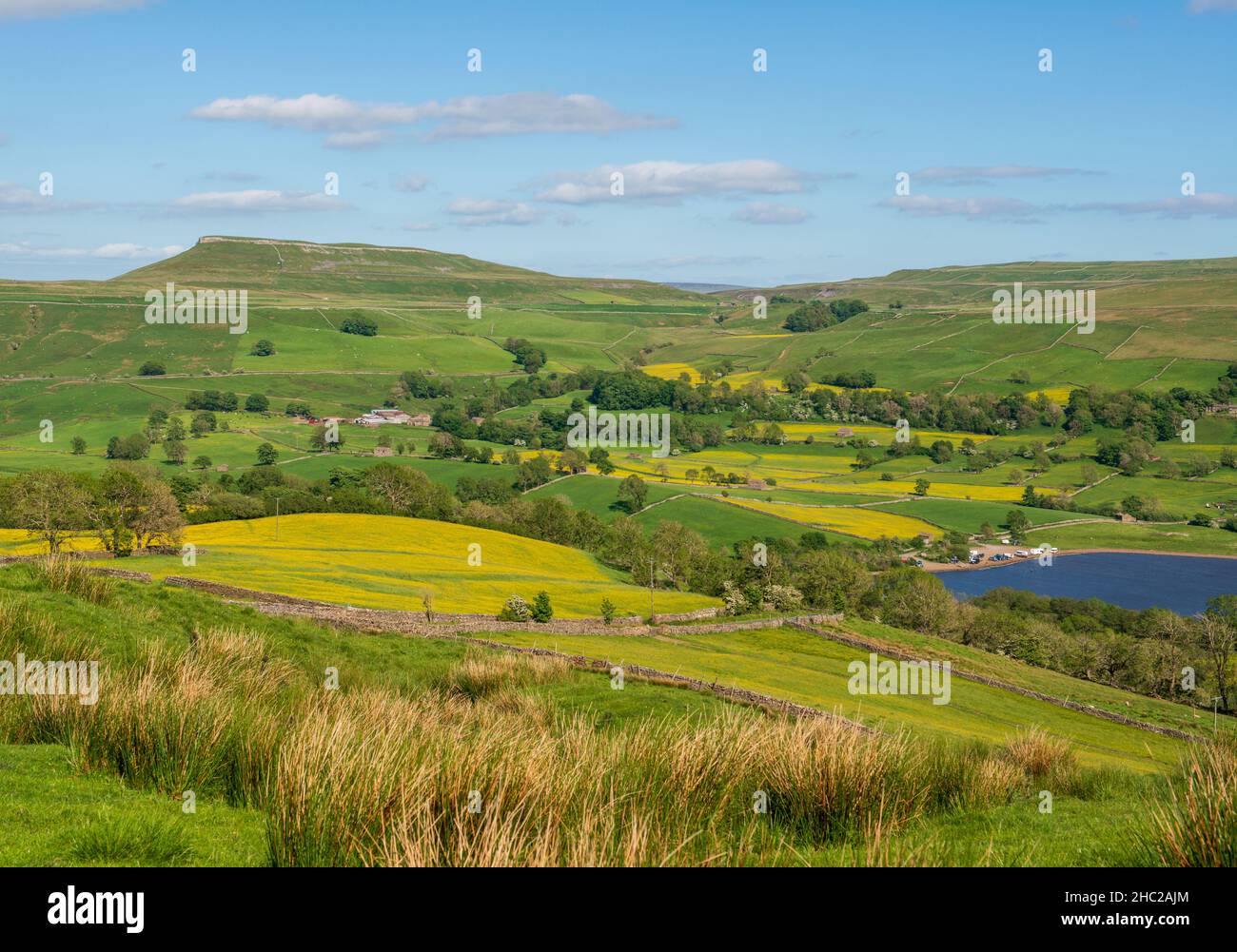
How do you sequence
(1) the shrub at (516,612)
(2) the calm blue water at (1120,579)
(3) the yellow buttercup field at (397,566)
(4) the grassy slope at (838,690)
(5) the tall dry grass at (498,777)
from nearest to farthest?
(5) the tall dry grass at (498,777) < (4) the grassy slope at (838,690) < (1) the shrub at (516,612) < (3) the yellow buttercup field at (397,566) < (2) the calm blue water at (1120,579)

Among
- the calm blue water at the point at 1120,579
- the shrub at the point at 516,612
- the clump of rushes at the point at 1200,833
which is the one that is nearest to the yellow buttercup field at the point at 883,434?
the calm blue water at the point at 1120,579

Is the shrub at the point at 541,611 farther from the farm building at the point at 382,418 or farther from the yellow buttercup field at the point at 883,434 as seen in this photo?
the yellow buttercup field at the point at 883,434

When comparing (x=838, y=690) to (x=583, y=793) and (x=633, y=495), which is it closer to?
(x=583, y=793)

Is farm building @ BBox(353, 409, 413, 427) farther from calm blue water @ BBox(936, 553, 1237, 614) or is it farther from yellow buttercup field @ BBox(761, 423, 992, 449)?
calm blue water @ BBox(936, 553, 1237, 614)

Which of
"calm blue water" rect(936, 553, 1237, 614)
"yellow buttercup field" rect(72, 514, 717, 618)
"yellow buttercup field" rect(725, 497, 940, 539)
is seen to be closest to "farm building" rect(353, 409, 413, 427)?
"yellow buttercup field" rect(725, 497, 940, 539)

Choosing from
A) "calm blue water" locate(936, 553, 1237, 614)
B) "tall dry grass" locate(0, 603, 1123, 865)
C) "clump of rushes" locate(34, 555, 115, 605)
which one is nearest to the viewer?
"tall dry grass" locate(0, 603, 1123, 865)

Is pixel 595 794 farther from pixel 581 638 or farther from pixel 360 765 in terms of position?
pixel 581 638
